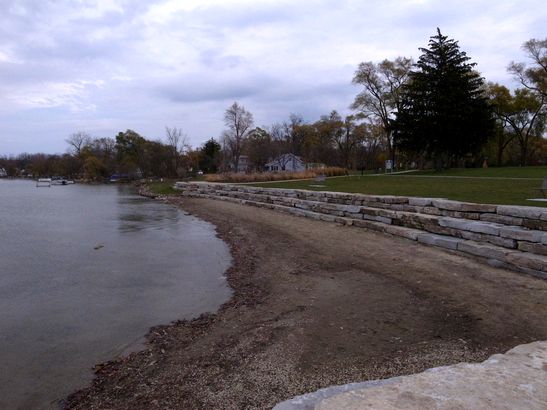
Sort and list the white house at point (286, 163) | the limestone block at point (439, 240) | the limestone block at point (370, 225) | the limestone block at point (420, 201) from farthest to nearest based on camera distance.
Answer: the white house at point (286, 163), the limestone block at point (370, 225), the limestone block at point (420, 201), the limestone block at point (439, 240)

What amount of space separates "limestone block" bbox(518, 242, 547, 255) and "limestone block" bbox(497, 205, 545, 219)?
589 millimetres

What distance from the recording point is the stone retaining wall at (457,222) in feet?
23.0

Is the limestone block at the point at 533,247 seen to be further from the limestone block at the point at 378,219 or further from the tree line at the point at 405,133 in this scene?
the tree line at the point at 405,133

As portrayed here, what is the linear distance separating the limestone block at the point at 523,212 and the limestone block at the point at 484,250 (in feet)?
2.44

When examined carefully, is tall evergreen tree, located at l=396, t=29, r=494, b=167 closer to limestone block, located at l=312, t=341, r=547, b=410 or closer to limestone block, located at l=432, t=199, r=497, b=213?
limestone block, located at l=432, t=199, r=497, b=213

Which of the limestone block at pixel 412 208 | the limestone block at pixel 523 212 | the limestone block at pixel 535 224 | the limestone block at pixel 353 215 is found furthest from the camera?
the limestone block at pixel 353 215

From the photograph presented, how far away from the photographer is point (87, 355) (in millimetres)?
4621

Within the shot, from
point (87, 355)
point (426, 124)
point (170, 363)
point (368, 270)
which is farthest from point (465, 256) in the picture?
point (426, 124)

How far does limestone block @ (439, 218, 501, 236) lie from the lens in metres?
7.73

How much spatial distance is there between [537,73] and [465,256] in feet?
130

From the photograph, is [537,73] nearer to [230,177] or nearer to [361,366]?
[230,177]

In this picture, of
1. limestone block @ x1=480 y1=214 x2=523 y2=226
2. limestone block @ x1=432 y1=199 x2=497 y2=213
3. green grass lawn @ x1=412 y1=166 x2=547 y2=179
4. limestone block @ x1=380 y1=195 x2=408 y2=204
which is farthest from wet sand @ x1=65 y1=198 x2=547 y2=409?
green grass lawn @ x1=412 y1=166 x2=547 y2=179

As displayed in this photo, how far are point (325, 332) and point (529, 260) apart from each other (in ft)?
13.0

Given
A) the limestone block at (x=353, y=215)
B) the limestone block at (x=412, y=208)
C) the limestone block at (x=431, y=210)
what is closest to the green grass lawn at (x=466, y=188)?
the limestone block at (x=431, y=210)
